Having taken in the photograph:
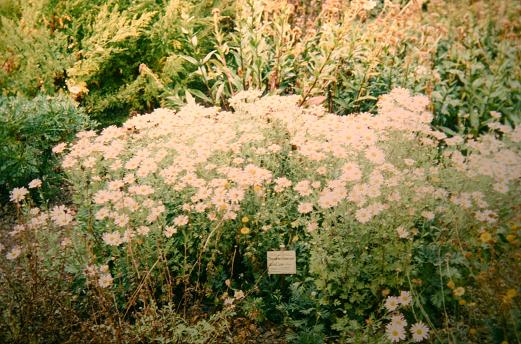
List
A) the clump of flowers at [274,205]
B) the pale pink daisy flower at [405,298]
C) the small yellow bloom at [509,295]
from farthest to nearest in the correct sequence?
the clump of flowers at [274,205] < the pale pink daisy flower at [405,298] < the small yellow bloom at [509,295]

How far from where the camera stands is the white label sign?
2439 mm

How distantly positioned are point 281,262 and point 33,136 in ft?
7.69

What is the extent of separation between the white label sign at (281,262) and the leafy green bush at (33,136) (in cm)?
189

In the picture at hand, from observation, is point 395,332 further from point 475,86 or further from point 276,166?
point 475,86

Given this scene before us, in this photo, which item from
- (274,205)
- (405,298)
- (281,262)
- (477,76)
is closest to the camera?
(405,298)

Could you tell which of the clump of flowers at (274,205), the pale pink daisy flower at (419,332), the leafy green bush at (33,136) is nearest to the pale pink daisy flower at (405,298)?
the clump of flowers at (274,205)

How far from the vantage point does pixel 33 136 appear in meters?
3.64

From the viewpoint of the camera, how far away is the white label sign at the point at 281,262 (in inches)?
96.0

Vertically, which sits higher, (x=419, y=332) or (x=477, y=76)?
(x=477, y=76)

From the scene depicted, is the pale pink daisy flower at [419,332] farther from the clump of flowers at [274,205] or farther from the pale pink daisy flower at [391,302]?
the pale pink daisy flower at [391,302]

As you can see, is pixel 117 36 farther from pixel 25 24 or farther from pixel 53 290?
pixel 53 290

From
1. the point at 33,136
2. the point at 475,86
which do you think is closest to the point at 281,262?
the point at 33,136

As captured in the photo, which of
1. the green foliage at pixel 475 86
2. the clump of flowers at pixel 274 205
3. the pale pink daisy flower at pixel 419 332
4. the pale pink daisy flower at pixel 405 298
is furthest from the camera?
the green foliage at pixel 475 86

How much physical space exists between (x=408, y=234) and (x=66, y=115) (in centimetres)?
286
